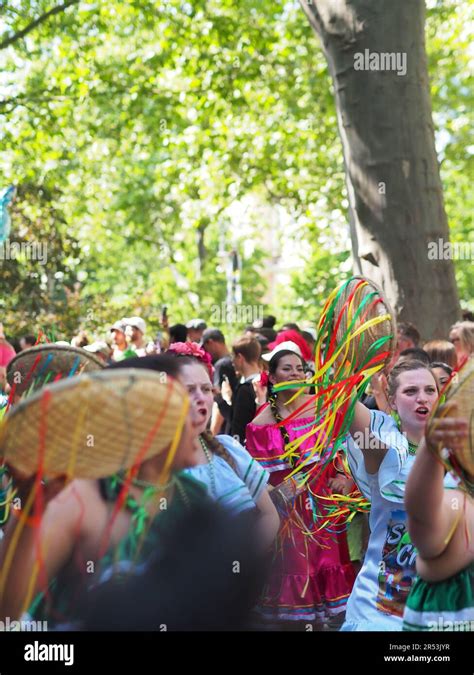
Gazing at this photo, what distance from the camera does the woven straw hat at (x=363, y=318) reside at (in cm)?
433

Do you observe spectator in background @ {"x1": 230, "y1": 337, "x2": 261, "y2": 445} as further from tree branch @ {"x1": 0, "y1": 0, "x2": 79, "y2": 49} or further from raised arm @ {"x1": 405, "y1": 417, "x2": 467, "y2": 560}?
tree branch @ {"x1": 0, "y1": 0, "x2": 79, "y2": 49}

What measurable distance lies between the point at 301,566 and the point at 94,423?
3.96 metres

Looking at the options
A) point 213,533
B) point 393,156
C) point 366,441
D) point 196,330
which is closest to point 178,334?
point 196,330

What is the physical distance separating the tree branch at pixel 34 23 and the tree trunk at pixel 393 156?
6.83 metres

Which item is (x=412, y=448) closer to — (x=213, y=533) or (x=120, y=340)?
(x=213, y=533)

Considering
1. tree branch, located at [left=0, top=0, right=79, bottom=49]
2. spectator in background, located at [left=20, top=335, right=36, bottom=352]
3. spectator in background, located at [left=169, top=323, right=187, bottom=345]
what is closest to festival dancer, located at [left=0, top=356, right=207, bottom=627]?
spectator in background, located at [left=169, top=323, right=187, bottom=345]

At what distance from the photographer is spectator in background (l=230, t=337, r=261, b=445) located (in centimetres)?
705

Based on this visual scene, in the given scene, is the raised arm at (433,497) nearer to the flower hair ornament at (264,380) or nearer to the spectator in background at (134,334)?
the flower hair ornament at (264,380)

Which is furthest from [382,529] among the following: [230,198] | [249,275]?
[249,275]

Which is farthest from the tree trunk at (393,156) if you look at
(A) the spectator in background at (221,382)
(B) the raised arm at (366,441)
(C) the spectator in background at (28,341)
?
(B) the raised arm at (366,441)

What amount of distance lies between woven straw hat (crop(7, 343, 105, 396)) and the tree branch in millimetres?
12115

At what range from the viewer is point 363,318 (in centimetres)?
445

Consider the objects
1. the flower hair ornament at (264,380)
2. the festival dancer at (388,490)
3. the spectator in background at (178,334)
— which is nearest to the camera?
the festival dancer at (388,490)
